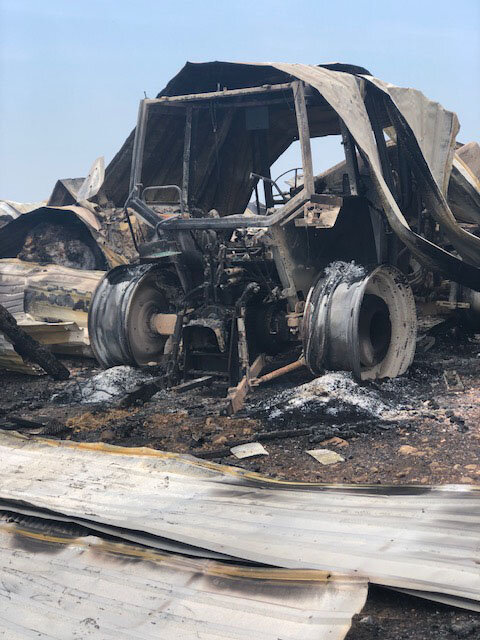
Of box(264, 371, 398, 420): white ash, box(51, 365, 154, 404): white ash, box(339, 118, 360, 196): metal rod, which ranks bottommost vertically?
box(51, 365, 154, 404): white ash

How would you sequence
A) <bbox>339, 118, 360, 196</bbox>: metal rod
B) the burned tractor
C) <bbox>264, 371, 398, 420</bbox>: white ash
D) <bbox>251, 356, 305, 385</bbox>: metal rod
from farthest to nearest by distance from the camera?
<bbox>339, 118, 360, 196</bbox>: metal rod → <bbox>251, 356, 305, 385</bbox>: metal rod → the burned tractor → <bbox>264, 371, 398, 420</bbox>: white ash

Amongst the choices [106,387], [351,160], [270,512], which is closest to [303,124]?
[351,160]

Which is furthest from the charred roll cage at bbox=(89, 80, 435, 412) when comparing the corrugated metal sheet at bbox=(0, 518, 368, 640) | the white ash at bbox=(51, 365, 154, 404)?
the corrugated metal sheet at bbox=(0, 518, 368, 640)

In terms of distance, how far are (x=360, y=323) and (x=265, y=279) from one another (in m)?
0.84

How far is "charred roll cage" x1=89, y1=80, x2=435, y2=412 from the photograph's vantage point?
16.7 feet

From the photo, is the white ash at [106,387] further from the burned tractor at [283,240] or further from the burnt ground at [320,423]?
the burned tractor at [283,240]

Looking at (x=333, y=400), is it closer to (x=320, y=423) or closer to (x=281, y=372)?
(x=320, y=423)

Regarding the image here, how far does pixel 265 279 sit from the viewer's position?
554 centimetres

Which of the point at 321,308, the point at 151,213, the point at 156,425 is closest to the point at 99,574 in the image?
the point at 156,425

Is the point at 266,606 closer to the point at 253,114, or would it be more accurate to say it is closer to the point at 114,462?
Answer: the point at 114,462

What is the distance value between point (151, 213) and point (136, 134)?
746mm

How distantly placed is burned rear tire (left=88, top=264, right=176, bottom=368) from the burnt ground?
445mm

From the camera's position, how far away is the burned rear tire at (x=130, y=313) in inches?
234

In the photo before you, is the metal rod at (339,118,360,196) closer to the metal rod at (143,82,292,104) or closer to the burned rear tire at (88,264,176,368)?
the metal rod at (143,82,292,104)
